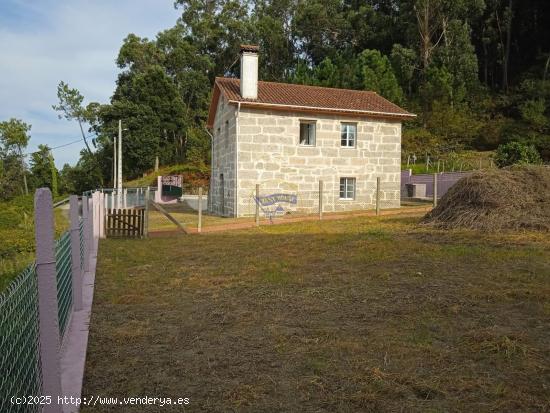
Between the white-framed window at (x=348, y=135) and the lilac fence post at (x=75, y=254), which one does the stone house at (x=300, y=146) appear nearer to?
the white-framed window at (x=348, y=135)

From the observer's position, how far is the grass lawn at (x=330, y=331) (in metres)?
3.76

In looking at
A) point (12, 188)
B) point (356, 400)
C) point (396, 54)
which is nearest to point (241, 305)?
point (356, 400)

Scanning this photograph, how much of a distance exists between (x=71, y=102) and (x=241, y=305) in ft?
193

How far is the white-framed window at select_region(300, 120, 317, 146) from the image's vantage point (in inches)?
882

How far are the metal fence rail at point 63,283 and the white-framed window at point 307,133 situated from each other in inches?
688

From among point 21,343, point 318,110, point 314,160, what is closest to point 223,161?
point 314,160

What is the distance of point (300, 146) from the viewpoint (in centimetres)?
2203

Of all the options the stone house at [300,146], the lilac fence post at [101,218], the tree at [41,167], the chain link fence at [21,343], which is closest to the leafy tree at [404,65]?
the stone house at [300,146]

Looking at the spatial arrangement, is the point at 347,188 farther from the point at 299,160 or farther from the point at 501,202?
the point at 501,202

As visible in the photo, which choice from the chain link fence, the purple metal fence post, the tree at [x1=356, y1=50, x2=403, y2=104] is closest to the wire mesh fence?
the purple metal fence post

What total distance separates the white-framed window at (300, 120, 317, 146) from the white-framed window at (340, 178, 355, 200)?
2.36 m

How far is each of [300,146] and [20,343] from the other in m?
19.7

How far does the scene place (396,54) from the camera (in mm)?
44531

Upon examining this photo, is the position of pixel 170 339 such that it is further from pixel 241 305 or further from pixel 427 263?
pixel 427 263
